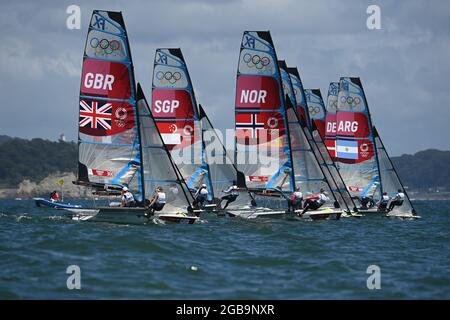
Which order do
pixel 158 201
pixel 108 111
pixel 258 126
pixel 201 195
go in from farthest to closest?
1. pixel 201 195
2. pixel 258 126
3. pixel 108 111
4. pixel 158 201

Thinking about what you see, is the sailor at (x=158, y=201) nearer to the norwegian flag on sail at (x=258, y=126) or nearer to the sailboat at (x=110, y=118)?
the sailboat at (x=110, y=118)

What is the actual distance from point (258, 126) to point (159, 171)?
5.67 meters

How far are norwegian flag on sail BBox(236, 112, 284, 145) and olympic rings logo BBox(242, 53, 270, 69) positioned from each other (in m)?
1.98

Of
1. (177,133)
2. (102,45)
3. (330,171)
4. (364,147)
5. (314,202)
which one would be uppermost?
(102,45)

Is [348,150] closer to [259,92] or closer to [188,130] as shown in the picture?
[188,130]

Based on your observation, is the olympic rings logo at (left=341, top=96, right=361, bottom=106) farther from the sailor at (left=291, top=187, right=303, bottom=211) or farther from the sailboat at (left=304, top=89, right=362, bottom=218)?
the sailor at (left=291, top=187, right=303, bottom=211)

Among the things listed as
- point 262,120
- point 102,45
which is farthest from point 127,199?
point 262,120

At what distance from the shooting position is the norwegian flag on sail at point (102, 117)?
32438mm

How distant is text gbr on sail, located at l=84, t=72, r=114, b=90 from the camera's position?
32344 millimetres

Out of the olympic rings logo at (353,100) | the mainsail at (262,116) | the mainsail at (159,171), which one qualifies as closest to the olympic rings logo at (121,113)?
the mainsail at (159,171)

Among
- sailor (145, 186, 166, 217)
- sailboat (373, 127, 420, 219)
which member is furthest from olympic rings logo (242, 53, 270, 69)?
sailboat (373, 127, 420, 219)

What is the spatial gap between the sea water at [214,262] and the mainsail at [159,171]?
129cm

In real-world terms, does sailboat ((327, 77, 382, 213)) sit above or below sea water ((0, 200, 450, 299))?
above

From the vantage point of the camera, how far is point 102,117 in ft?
107
